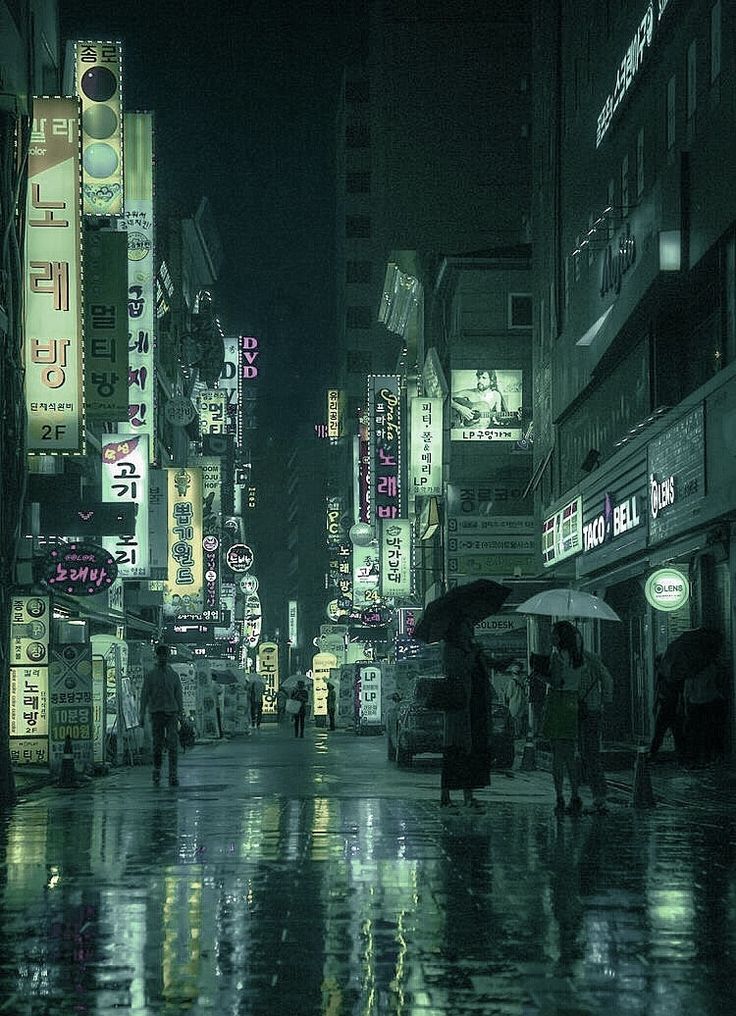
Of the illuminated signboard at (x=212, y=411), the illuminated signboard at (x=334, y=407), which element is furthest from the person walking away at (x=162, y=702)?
the illuminated signboard at (x=334, y=407)

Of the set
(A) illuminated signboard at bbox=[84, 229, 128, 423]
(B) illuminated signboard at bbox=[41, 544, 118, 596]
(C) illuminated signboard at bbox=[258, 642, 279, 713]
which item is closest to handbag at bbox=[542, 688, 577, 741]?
(B) illuminated signboard at bbox=[41, 544, 118, 596]

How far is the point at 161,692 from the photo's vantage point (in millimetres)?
23906

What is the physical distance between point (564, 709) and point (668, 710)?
27.5ft

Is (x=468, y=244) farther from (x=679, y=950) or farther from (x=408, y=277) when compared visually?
(x=679, y=950)

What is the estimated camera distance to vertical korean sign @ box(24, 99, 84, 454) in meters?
26.2

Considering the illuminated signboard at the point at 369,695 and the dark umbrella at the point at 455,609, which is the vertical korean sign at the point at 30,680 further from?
the illuminated signboard at the point at 369,695

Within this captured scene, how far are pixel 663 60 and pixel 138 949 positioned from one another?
2406cm

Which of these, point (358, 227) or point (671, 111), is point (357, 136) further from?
point (671, 111)

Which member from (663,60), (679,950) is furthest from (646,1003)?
(663,60)

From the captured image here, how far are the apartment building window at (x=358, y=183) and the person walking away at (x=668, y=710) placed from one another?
123871 mm

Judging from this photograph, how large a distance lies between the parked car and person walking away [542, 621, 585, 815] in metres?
9.28

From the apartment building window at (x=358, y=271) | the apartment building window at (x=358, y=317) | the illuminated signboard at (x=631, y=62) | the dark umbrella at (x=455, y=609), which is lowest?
the dark umbrella at (x=455, y=609)

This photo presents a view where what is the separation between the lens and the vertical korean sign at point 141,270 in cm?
4319

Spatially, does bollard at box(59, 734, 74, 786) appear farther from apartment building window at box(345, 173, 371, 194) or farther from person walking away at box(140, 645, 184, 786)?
apartment building window at box(345, 173, 371, 194)
